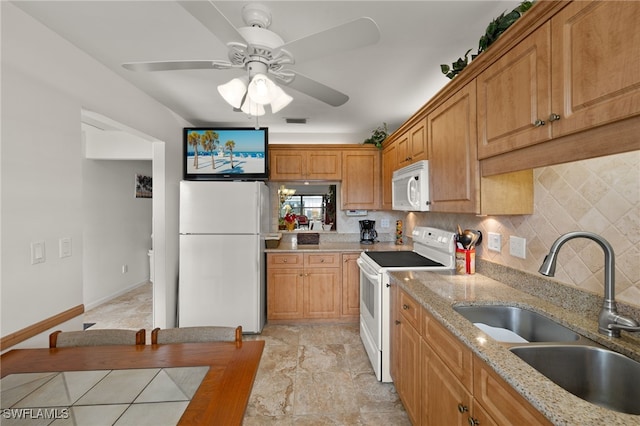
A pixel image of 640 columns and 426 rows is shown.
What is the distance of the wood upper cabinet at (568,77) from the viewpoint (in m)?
0.77

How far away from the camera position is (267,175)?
10.4 ft

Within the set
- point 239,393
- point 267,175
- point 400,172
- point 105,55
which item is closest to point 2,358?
point 239,393

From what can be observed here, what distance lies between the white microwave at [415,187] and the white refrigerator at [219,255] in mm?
1533

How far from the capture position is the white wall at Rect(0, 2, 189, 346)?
133 cm

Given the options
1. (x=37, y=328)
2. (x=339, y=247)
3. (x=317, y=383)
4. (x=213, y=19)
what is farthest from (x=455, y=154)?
(x=37, y=328)

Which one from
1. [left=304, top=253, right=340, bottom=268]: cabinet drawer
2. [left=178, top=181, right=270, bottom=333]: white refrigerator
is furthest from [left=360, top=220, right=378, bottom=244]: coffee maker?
[left=178, top=181, right=270, bottom=333]: white refrigerator

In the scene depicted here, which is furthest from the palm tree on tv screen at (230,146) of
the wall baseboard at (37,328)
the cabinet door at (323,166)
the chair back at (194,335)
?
the chair back at (194,335)

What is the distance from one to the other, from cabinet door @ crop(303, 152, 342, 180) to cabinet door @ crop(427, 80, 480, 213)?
1.49 m

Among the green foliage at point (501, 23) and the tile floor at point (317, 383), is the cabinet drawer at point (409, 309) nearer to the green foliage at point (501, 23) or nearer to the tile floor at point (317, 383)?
the tile floor at point (317, 383)

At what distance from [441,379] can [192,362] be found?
1.12m

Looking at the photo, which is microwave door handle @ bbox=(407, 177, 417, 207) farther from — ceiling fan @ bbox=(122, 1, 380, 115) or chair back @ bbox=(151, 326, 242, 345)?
chair back @ bbox=(151, 326, 242, 345)

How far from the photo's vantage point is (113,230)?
407cm

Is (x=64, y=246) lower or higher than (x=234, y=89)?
lower

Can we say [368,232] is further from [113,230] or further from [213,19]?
[113,230]
